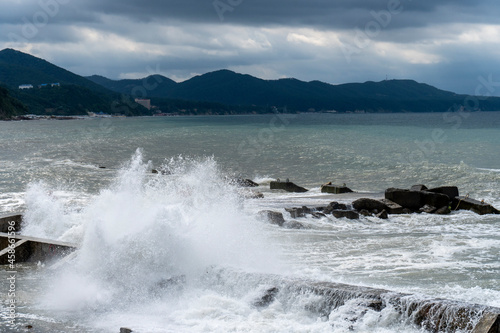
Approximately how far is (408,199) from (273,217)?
744 centimetres

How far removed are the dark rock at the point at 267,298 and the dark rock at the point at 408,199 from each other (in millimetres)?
15094

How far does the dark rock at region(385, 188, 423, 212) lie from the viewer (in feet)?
83.2

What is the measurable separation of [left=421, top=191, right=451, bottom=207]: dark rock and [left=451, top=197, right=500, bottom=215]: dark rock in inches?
15.2

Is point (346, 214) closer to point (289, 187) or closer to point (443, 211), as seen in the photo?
point (443, 211)

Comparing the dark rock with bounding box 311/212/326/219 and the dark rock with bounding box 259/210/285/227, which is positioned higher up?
the dark rock with bounding box 259/210/285/227

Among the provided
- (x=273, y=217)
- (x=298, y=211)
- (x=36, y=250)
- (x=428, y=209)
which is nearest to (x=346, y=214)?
(x=298, y=211)

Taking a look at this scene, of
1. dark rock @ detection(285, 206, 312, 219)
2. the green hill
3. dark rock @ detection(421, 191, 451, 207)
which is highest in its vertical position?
the green hill

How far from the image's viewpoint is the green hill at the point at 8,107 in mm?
173250

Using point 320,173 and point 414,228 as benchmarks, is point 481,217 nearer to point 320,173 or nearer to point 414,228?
point 414,228

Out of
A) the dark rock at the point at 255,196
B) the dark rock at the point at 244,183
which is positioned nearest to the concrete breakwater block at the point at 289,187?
the dark rock at the point at 244,183

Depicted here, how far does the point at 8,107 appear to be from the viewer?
178250mm

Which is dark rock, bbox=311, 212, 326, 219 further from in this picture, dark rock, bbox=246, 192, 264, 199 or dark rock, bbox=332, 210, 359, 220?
dark rock, bbox=246, 192, 264, 199

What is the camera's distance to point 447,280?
1365 centimetres

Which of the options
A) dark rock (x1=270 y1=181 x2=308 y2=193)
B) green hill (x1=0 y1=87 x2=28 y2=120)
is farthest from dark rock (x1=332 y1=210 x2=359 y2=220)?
green hill (x1=0 y1=87 x2=28 y2=120)
